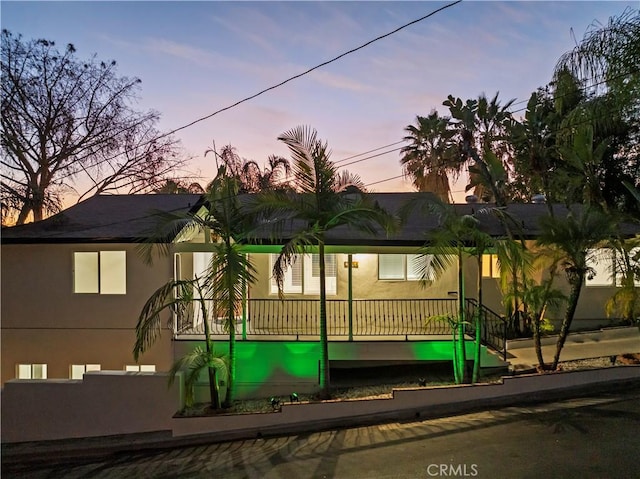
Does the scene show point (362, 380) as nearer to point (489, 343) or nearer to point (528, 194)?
point (489, 343)

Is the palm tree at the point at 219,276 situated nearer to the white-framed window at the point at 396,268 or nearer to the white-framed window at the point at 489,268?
the white-framed window at the point at 396,268

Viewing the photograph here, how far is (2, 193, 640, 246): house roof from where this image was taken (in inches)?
399

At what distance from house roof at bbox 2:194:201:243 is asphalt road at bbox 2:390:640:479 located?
4570 millimetres

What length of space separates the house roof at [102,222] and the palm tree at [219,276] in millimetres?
1158

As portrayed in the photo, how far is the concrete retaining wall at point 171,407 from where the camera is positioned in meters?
8.52

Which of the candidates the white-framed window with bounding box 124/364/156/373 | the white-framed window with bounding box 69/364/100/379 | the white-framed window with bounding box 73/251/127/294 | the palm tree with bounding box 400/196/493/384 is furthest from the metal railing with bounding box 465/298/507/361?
the white-framed window with bounding box 69/364/100/379

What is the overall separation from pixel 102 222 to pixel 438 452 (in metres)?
9.59

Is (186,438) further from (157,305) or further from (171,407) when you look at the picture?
(157,305)

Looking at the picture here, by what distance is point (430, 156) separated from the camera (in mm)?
20969

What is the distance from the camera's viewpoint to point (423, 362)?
10.6 m

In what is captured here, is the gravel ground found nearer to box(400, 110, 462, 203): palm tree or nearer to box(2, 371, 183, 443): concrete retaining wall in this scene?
box(2, 371, 183, 443): concrete retaining wall

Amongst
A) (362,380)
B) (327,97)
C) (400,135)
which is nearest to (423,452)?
(362,380)

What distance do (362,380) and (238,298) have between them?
390cm

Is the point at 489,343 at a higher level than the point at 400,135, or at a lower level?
lower
